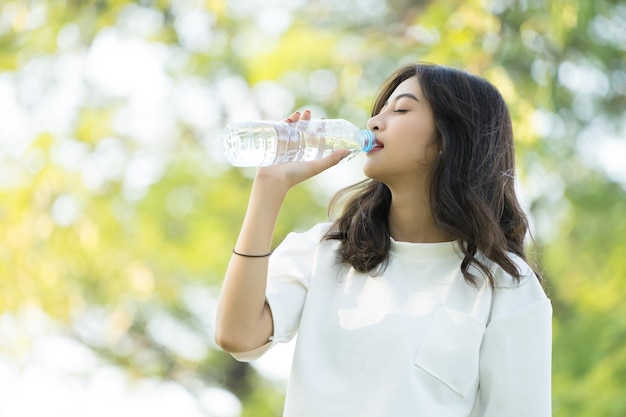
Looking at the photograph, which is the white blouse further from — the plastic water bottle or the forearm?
the plastic water bottle

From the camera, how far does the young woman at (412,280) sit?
179cm

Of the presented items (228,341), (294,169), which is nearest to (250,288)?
(228,341)

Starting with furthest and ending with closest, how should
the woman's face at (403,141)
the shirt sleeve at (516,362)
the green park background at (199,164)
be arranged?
the green park background at (199,164) → the woman's face at (403,141) → the shirt sleeve at (516,362)

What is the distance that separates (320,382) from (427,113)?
560mm

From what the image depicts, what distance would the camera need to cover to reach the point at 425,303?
1.86m

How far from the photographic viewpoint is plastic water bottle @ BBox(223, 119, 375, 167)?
194 centimetres

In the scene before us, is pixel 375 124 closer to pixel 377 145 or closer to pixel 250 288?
pixel 377 145

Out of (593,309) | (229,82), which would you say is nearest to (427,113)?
(593,309)

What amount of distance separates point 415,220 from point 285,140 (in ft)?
0.99

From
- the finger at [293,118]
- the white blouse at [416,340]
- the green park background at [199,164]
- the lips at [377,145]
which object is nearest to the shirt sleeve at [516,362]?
the white blouse at [416,340]

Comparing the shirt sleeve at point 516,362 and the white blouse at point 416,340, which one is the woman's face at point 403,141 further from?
the shirt sleeve at point 516,362

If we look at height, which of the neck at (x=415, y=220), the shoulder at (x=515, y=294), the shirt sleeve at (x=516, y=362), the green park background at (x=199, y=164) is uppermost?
the neck at (x=415, y=220)

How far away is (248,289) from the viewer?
179cm

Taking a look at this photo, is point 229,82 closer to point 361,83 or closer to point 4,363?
point 361,83
